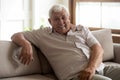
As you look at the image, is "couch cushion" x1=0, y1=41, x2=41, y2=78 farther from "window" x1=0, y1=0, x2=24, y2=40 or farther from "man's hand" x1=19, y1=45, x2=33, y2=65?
"window" x1=0, y1=0, x2=24, y2=40

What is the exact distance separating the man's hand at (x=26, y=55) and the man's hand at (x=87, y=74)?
0.47 meters

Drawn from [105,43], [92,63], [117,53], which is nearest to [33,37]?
[92,63]

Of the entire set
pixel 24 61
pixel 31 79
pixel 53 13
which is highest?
pixel 53 13

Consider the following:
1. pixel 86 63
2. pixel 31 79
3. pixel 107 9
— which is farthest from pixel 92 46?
pixel 107 9

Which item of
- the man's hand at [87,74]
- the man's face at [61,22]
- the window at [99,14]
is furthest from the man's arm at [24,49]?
the window at [99,14]

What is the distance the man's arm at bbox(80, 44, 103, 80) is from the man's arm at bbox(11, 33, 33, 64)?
47cm

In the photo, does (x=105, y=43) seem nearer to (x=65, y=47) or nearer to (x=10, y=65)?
(x=65, y=47)

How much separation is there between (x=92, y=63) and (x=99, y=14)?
2499 millimetres

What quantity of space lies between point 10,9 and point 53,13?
7.70 feet

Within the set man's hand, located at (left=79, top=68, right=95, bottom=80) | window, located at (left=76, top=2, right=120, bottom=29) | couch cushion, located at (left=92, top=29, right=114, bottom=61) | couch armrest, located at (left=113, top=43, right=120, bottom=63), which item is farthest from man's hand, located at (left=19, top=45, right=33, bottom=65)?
window, located at (left=76, top=2, right=120, bottom=29)

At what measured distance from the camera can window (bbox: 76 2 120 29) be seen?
426 centimetres

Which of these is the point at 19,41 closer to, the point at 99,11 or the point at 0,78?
the point at 0,78

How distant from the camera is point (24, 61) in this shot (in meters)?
2.18

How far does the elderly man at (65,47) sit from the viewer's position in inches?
84.1
